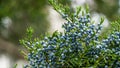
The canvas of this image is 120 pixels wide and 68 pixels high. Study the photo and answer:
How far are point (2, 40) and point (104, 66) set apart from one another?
5447mm

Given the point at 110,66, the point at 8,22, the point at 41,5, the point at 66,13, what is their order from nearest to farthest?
the point at 110,66
the point at 66,13
the point at 41,5
the point at 8,22

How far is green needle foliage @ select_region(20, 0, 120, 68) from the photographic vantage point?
166 cm

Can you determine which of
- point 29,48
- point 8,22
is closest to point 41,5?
point 8,22

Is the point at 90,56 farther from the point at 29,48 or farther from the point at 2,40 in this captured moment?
the point at 2,40

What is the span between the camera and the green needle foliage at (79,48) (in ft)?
5.44

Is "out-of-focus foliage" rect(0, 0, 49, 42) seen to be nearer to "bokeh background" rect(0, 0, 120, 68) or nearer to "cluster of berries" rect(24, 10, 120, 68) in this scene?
"bokeh background" rect(0, 0, 120, 68)

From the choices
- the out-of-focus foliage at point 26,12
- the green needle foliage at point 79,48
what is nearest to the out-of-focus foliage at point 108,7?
the out-of-focus foliage at point 26,12

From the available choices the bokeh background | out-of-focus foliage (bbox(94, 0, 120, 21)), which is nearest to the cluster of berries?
the bokeh background

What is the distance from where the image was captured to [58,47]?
66.8 inches

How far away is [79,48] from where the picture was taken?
1.66 meters

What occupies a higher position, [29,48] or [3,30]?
[3,30]

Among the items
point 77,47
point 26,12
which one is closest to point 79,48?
point 77,47

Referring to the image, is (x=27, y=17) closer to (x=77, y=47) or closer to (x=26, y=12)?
(x=26, y=12)

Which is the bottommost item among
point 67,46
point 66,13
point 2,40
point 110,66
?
point 110,66
